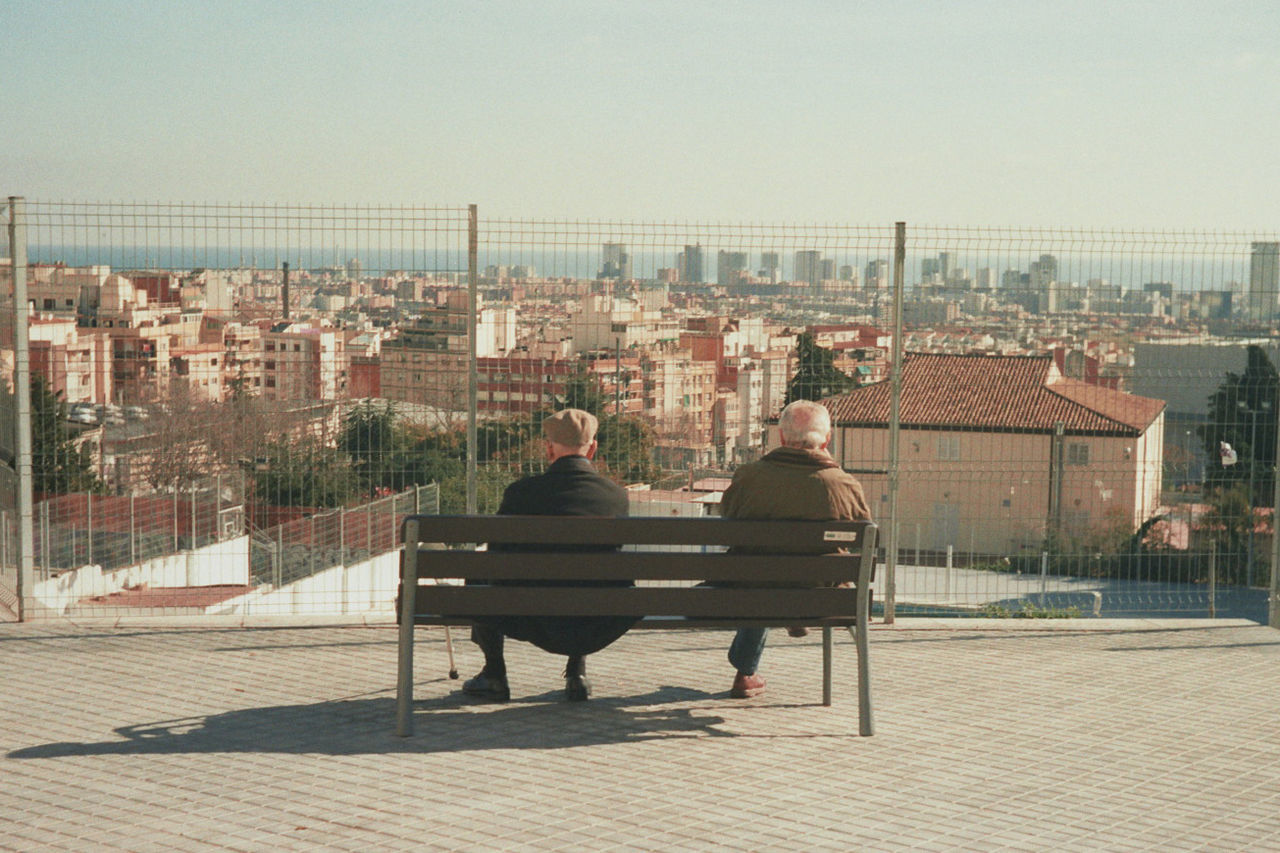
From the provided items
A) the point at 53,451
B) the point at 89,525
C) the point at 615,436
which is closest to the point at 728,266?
the point at 615,436

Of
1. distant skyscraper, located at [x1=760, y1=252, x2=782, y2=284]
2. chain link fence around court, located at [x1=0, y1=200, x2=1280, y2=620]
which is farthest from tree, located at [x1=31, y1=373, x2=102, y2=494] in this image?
distant skyscraper, located at [x1=760, y1=252, x2=782, y2=284]

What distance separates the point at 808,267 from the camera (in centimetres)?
804

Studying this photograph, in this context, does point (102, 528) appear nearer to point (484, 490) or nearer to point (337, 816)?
point (484, 490)

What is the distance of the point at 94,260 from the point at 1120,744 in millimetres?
5687

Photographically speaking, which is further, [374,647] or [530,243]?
[530,243]

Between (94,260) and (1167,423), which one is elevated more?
(94,260)

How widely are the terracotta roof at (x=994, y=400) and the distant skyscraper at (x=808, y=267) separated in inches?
27.7

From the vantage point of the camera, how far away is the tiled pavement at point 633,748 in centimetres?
450

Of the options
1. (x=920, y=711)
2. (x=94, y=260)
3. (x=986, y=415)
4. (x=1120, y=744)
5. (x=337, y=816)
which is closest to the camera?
(x=337, y=816)

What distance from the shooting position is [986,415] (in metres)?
8.52

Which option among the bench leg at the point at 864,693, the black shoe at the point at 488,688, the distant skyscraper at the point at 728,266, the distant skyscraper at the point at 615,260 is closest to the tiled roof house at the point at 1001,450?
the distant skyscraper at the point at 728,266

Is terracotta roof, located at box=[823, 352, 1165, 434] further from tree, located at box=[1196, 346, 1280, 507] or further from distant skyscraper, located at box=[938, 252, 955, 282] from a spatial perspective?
distant skyscraper, located at box=[938, 252, 955, 282]

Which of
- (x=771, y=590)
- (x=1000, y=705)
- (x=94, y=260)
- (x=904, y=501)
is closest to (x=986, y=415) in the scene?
(x=904, y=501)

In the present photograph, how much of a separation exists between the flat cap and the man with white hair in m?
0.68
